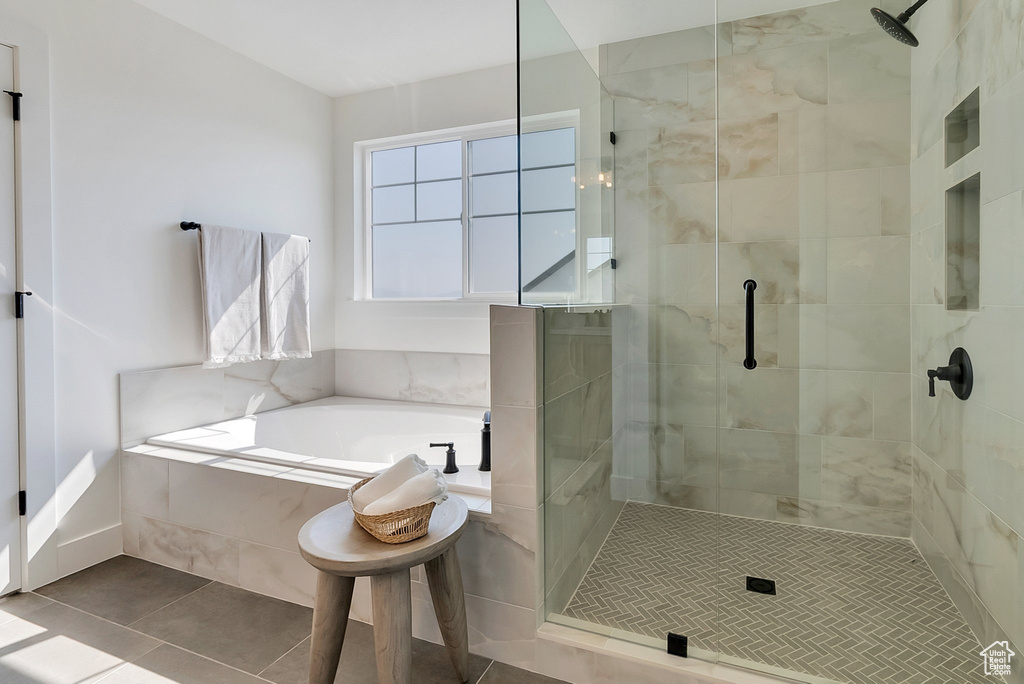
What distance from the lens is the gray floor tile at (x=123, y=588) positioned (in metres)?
1.99

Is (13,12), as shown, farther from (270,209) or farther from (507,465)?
(507,465)

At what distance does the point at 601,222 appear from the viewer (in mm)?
1834

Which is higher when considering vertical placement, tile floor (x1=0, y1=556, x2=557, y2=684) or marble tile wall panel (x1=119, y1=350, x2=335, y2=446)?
marble tile wall panel (x1=119, y1=350, x2=335, y2=446)

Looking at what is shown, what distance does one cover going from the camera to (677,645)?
1.51 meters

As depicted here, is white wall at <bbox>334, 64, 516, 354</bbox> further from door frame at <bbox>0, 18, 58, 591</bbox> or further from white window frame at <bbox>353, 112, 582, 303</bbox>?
door frame at <bbox>0, 18, 58, 591</bbox>

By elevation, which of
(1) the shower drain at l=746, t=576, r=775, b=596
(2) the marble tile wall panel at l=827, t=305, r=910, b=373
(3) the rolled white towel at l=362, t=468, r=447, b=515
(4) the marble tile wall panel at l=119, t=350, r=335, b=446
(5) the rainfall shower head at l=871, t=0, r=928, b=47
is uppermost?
(5) the rainfall shower head at l=871, t=0, r=928, b=47

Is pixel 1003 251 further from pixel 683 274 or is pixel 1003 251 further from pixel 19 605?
pixel 19 605

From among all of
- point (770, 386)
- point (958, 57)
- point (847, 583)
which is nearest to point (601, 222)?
point (770, 386)

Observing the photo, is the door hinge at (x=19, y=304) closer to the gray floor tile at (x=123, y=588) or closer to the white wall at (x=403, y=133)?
the gray floor tile at (x=123, y=588)

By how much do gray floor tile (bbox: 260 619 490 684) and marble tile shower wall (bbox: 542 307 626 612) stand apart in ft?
1.15

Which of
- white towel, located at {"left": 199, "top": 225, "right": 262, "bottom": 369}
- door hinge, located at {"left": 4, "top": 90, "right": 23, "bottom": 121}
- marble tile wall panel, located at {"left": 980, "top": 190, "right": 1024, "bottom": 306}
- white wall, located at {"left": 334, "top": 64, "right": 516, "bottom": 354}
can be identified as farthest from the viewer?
white wall, located at {"left": 334, "top": 64, "right": 516, "bottom": 354}

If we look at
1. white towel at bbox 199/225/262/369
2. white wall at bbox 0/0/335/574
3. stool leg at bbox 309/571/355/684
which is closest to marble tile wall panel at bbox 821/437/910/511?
stool leg at bbox 309/571/355/684

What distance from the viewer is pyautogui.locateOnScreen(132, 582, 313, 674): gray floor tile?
1.73m

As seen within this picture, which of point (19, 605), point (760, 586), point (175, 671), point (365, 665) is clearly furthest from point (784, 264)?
point (19, 605)
